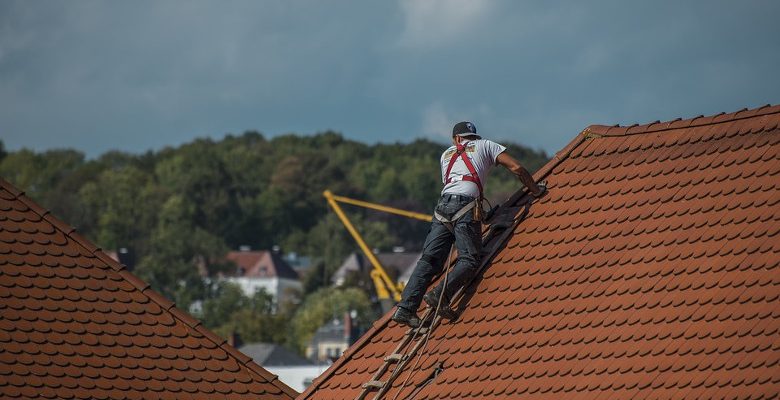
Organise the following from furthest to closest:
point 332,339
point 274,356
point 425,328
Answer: point 332,339
point 274,356
point 425,328

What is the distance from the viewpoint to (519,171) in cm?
1550

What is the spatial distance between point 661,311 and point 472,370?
189 cm

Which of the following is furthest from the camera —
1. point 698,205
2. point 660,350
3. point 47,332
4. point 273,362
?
point 273,362

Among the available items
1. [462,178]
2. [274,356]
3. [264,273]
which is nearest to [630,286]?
[462,178]

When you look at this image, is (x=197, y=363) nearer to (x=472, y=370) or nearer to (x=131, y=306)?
(x=131, y=306)

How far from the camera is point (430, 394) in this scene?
47.8 ft

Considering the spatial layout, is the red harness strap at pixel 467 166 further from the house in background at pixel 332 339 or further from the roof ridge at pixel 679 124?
the house in background at pixel 332 339

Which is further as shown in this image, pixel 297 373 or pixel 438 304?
pixel 297 373

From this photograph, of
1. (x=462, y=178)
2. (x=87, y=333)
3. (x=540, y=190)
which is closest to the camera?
(x=87, y=333)

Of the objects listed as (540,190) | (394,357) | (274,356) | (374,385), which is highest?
(274,356)

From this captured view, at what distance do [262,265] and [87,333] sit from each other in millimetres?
174813

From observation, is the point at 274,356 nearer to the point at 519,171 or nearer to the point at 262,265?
the point at 262,265

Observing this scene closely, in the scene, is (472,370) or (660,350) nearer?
(660,350)

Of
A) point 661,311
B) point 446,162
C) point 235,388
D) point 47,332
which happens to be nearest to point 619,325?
point 661,311
